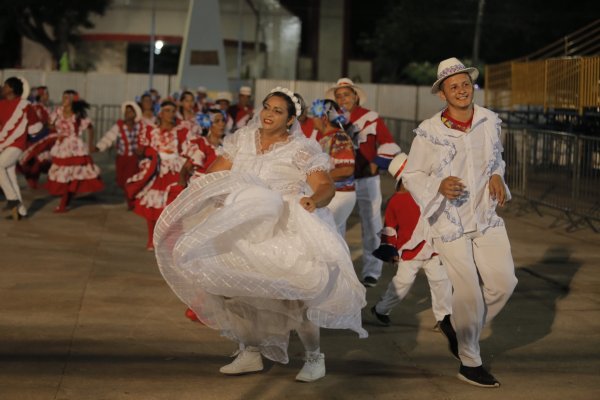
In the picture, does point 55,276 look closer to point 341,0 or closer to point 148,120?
point 148,120

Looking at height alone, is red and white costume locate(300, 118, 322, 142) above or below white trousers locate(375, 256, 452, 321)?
above

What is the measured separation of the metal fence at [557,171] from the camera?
16.0 metres

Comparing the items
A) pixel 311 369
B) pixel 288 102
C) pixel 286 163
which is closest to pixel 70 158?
pixel 288 102

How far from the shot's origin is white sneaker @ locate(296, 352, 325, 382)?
23.7 ft

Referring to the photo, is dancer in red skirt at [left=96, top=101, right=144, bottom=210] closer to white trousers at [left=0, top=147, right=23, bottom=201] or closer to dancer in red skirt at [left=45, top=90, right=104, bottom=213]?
dancer in red skirt at [left=45, top=90, right=104, bottom=213]

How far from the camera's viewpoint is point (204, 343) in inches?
328

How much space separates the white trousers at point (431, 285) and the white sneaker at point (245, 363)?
6.15 ft

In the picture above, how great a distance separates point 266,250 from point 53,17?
4165 centimetres

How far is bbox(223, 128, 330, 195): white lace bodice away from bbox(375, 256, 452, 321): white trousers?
180 cm

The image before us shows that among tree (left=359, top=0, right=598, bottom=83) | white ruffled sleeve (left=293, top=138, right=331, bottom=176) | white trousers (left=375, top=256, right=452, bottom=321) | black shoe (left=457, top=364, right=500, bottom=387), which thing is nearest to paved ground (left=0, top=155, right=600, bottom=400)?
black shoe (left=457, top=364, right=500, bottom=387)

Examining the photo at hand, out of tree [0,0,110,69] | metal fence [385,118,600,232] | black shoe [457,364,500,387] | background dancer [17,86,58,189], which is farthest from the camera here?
tree [0,0,110,69]

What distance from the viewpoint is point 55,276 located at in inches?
435

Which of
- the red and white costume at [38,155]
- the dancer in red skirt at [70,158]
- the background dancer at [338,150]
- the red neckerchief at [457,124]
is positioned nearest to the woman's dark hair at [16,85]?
the dancer in red skirt at [70,158]

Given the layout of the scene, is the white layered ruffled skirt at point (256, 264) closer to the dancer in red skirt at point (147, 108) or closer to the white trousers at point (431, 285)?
the white trousers at point (431, 285)
